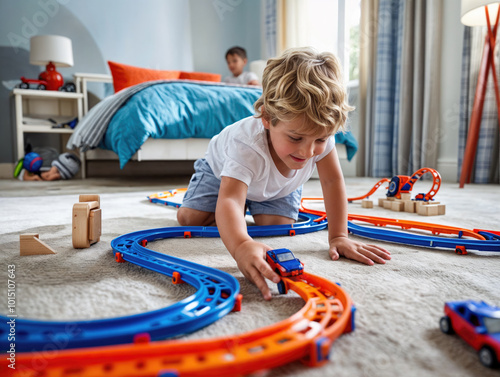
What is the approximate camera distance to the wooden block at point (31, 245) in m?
0.87

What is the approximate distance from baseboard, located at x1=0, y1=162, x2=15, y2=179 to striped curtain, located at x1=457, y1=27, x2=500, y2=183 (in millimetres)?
3714

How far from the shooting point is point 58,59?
136 inches

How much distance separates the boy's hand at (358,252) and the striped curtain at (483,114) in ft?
7.28

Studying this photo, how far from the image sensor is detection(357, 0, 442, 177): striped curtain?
9.85ft

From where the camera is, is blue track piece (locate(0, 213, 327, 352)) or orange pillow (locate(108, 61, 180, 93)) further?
orange pillow (locate(108, 61, 180, 93))

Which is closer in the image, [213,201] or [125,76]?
[213,201]

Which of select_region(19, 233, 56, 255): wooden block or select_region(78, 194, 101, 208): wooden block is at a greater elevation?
select_region(78, 194, 101, 208): wooden block

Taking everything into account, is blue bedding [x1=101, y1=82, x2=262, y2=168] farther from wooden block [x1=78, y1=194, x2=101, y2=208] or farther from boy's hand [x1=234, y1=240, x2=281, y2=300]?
boy's hand [x1=234, y1=240, x2=281, y2=300]

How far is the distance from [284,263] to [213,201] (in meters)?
0.66

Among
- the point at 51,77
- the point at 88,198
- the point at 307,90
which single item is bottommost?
the point at 88,198

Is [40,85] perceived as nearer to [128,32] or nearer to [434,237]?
[128,32]

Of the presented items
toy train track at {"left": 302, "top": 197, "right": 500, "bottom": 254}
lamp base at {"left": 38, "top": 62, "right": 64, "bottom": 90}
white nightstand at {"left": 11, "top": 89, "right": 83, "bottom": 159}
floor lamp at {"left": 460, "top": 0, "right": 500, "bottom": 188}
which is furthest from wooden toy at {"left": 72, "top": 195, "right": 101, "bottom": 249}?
lamp base at {"left": 38, "top": 62, "right": 64, "bottom": 90}

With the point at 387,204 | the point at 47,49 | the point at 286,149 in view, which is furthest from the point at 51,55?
the point at 286,149

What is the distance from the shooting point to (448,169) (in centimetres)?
303
